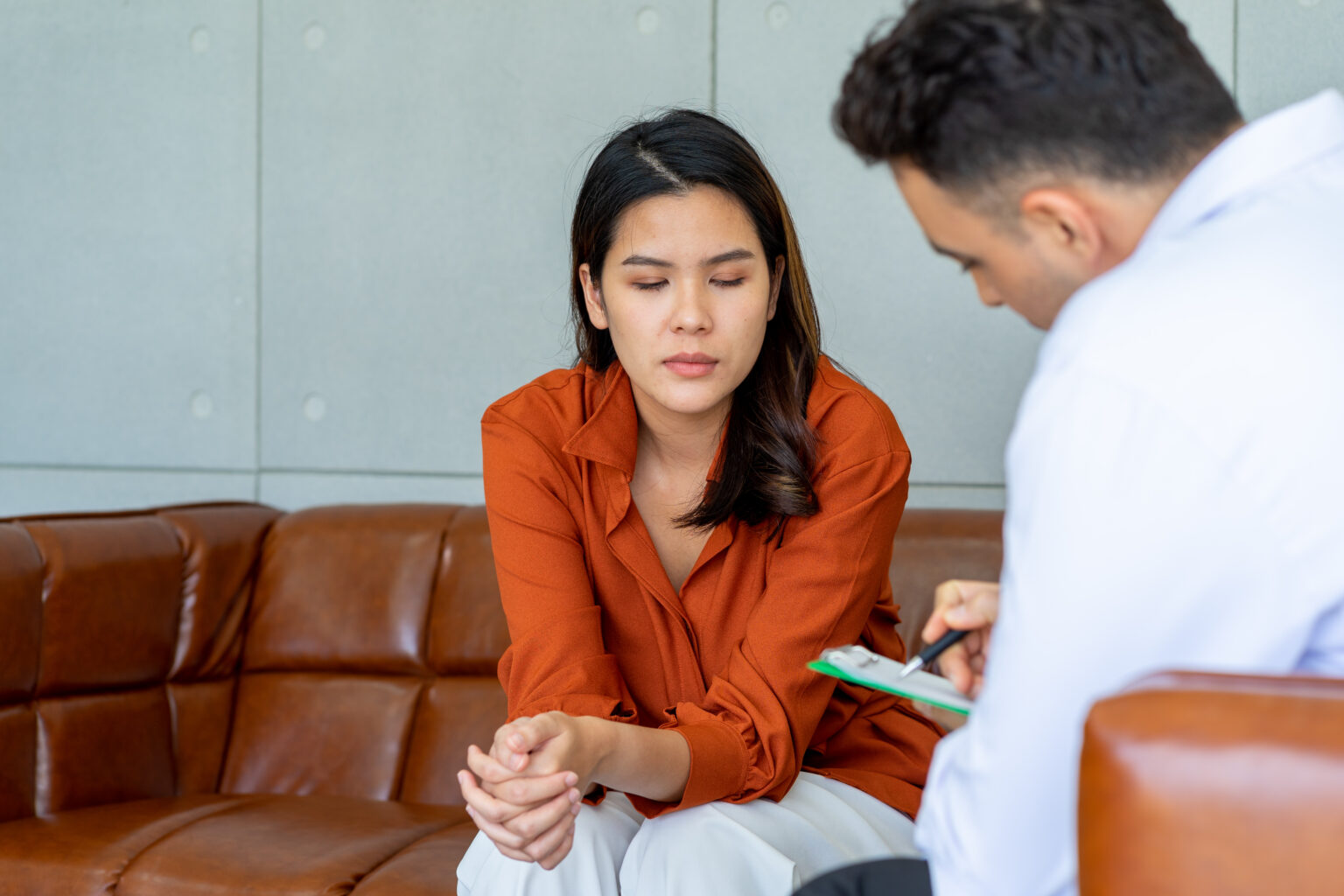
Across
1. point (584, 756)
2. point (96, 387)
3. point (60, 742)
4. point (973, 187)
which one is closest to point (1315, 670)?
point (973, 187)

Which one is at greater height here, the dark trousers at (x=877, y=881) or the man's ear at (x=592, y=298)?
the man's ear at (x=592, y=298)

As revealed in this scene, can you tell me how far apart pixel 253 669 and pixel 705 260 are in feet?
4.67

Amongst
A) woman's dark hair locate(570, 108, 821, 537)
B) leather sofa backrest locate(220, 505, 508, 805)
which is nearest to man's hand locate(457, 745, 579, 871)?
woman's dark hair locate(570, 108, 821, 537)

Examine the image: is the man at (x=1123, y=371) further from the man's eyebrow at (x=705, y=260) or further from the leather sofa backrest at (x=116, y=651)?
the leather sofa backrest at (x=116, y=651)

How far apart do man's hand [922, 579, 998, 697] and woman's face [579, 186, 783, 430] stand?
0.55 meters

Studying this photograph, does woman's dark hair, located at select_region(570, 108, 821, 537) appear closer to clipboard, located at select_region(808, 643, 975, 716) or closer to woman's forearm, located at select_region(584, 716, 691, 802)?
woman's forearm, located at select_region(584, 716, 691, 802)

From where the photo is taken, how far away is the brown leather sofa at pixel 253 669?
2.06 m

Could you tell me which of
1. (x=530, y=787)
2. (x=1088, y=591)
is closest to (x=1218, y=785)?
(x=1088, y=591)

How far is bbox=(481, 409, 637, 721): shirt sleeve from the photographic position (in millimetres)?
1451

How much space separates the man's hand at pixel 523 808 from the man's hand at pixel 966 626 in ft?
1.35

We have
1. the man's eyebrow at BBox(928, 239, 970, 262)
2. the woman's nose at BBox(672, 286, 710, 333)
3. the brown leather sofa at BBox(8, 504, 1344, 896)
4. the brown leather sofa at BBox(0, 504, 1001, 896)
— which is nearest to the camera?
the man's eyebrow at BBox(928, 239, 970, 262)

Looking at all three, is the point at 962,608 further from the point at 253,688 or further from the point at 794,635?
the point at 253,688

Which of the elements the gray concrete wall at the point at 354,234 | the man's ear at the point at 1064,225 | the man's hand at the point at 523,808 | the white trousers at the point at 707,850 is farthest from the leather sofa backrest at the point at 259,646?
the man's ear at the point at 1064,225

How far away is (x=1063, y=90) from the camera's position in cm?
78
